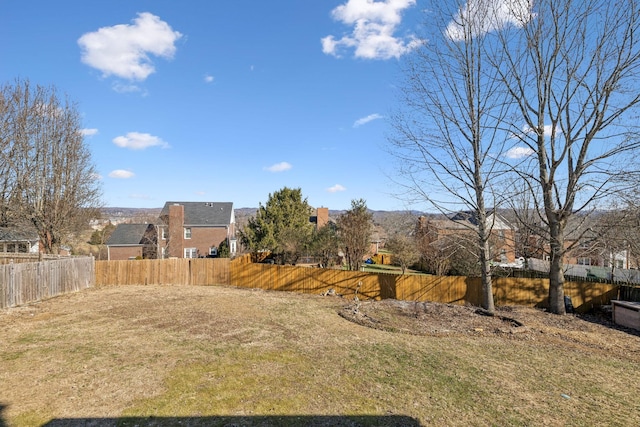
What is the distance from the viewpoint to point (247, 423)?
5137 mm

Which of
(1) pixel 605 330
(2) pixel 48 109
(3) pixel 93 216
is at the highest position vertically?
(2) pixel 48 109

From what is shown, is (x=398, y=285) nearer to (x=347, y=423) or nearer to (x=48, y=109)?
(x=347, y=423)

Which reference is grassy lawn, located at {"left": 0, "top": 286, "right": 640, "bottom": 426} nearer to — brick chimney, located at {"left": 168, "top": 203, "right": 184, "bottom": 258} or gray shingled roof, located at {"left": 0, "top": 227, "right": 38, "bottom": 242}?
gray shingled roof, located at {"left": 0, "top": 227, "right": 38, "bottom": 242}

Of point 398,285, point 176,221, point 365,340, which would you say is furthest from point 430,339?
point 176,221

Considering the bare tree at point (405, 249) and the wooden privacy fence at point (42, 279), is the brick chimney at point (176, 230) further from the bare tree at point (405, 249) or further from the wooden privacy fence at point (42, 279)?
the bare tree at point (405, 249)

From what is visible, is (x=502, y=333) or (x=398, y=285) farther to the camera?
(x=398, y=285)

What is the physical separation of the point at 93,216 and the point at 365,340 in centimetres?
2345

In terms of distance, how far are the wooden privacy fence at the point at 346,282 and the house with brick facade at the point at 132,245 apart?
1705 centimetres

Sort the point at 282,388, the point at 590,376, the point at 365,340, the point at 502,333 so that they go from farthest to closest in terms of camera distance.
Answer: the point at 502,333
the point at 365,340
the point at 590,376
the point at 282,388

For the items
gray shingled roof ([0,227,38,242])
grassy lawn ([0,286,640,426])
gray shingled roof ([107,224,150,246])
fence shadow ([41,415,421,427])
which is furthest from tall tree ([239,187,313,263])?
fence shadow ([41,415,421,427])

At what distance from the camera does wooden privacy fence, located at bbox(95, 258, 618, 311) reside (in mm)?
15562

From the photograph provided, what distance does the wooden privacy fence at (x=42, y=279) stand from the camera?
13430 mm

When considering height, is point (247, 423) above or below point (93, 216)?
below

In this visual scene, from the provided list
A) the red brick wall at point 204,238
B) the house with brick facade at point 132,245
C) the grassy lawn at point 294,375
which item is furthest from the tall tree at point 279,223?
the grassy lawn at point 294,375
